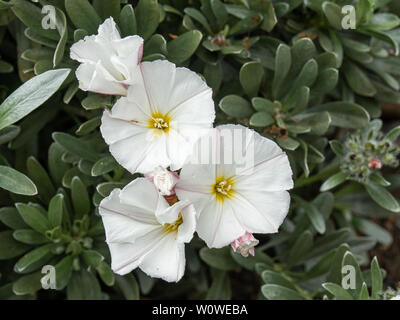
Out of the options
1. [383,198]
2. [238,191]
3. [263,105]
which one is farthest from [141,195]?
[383,198]

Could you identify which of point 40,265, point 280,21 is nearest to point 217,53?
point 280,21

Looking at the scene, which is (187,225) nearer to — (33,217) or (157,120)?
(157,120)

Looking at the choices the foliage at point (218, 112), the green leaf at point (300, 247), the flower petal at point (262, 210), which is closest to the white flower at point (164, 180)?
the flower petal at point (262, 210)

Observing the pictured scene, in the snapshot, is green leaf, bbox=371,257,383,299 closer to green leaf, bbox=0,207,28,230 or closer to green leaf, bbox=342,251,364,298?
green leaf, bbox=342,251,364,298

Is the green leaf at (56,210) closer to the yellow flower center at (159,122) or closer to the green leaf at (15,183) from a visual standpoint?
the green leaf at (15,183)
